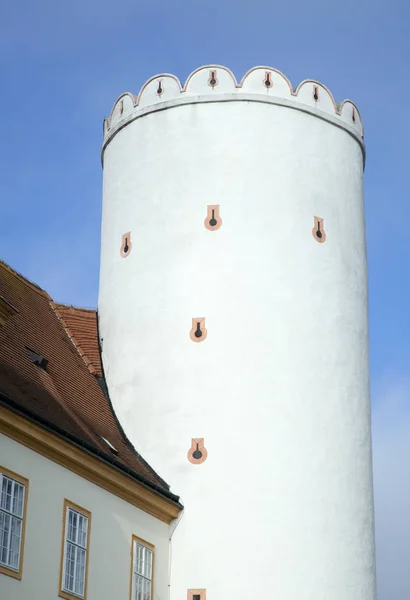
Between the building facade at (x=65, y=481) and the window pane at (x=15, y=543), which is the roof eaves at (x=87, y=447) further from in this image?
the window pane at (x=15, y=543)

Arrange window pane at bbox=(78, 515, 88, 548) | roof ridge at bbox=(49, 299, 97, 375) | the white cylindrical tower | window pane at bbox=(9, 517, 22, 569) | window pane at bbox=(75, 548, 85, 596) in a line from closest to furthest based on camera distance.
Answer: window pane at bbox=(9, 517, 22, 569) → window pane at bbox=(75, 548, 85, 596) → window pane at bbox=(78, 515, 88, 548) → the white cylindrical tower → roof ridge at bbox=(49, 299, 97, 375)

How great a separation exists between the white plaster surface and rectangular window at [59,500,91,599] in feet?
0.44

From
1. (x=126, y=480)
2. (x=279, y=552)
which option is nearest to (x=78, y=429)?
(x=126, y=480)

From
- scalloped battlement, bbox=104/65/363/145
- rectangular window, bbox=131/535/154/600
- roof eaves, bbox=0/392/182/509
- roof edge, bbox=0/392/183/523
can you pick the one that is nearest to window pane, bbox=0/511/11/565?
roof edge, bbox=0/392/183/523

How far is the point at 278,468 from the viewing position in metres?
24.3

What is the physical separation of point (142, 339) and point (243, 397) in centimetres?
247

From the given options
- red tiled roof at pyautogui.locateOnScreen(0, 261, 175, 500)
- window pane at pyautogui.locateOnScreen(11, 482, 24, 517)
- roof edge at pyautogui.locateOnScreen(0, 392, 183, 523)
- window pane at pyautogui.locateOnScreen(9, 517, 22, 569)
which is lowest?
window pane at pyautogui.locateOnScreen(9, 517, 22, 569)

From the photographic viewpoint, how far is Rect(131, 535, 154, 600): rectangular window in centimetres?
2280

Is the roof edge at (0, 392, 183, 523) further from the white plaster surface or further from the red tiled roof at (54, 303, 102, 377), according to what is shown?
the red tiled roof at (54, 303, 102, 377)

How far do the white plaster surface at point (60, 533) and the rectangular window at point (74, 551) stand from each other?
134 mm

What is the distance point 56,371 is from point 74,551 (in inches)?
172

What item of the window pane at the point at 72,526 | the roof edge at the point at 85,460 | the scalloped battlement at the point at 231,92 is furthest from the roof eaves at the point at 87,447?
the scalloped battlement at the point at 231,92

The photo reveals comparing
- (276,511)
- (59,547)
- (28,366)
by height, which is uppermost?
(28,366)

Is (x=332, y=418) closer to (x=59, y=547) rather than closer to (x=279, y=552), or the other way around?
(x=279, y=552)
